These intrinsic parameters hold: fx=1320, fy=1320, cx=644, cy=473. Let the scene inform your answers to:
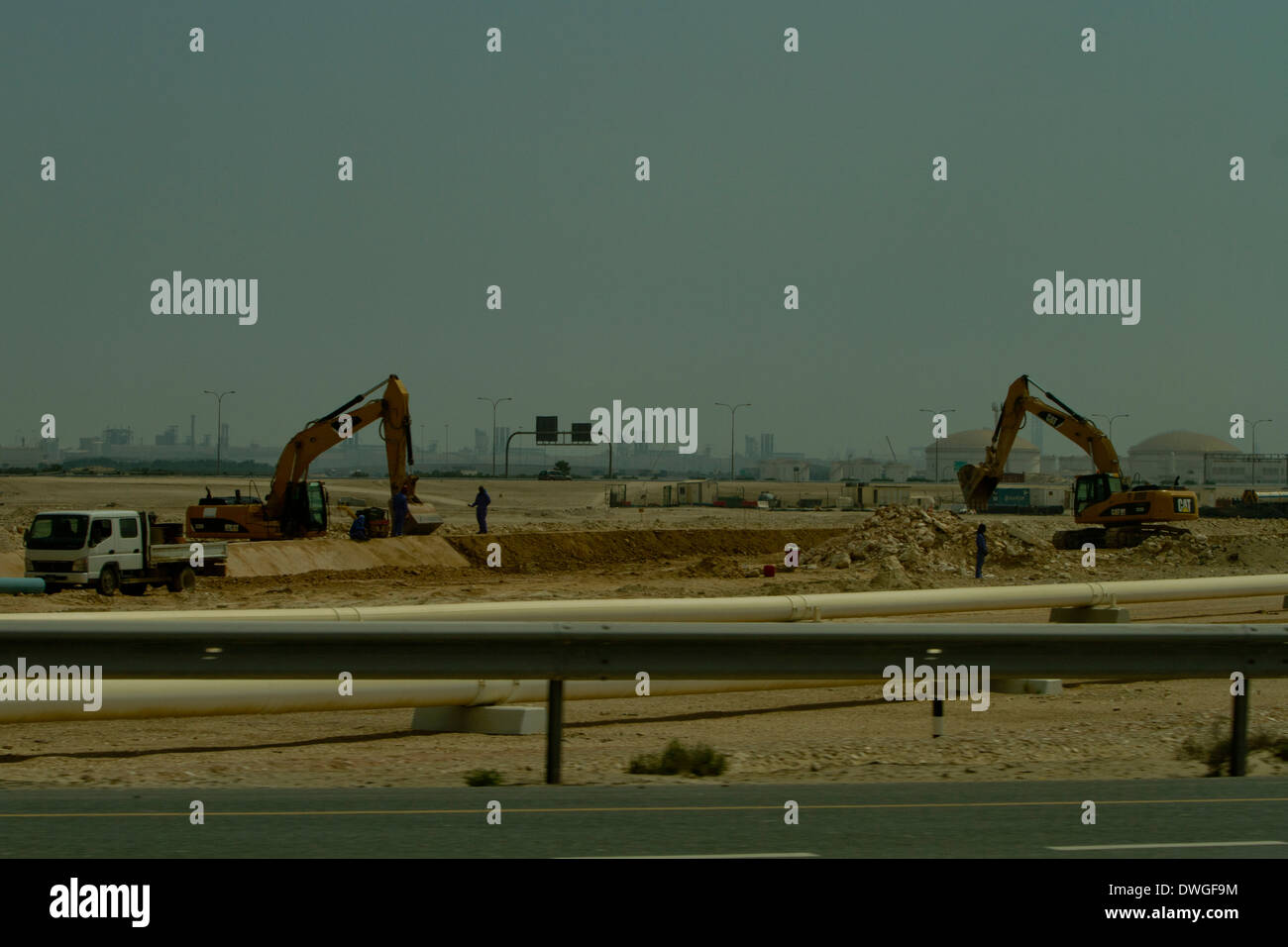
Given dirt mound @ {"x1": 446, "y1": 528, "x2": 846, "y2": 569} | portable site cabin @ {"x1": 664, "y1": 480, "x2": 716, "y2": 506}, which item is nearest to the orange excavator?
dirt mound @ {"x1": 446, "y1": 528, "x2": 846, "y2": 569}

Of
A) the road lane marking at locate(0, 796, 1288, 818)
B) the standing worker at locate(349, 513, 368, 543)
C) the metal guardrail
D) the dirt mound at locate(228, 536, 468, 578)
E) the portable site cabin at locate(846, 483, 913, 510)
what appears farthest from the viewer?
the portable site cabin at locate(846, 483, 913, 510)

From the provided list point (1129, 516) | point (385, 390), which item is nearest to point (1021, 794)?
point (385, 390)

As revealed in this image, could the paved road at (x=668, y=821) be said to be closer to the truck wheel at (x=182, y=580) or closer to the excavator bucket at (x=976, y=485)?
the truck wheel at (x=182, y=580)

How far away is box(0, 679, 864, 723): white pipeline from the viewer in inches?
374

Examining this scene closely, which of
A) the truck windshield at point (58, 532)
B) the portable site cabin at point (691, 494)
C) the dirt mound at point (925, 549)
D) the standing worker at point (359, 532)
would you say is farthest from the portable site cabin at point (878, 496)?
the truck windshield at point (58, 532)

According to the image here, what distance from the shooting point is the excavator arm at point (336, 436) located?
36906 mm

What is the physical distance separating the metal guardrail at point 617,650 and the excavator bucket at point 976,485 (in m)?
35.3

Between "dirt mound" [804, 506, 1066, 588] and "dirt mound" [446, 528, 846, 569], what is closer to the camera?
"dirt mound" [804, 506, 1066, 588]

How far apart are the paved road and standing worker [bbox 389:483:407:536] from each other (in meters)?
32.8

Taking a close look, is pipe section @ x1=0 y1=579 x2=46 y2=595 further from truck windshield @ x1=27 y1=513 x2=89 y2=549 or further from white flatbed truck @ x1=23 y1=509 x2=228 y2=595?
truck windshield @ x1=27 y1=513 x2=89 y2=549

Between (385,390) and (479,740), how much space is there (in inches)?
1088

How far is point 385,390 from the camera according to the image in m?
37.2

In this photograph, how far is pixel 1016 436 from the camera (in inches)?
1750
